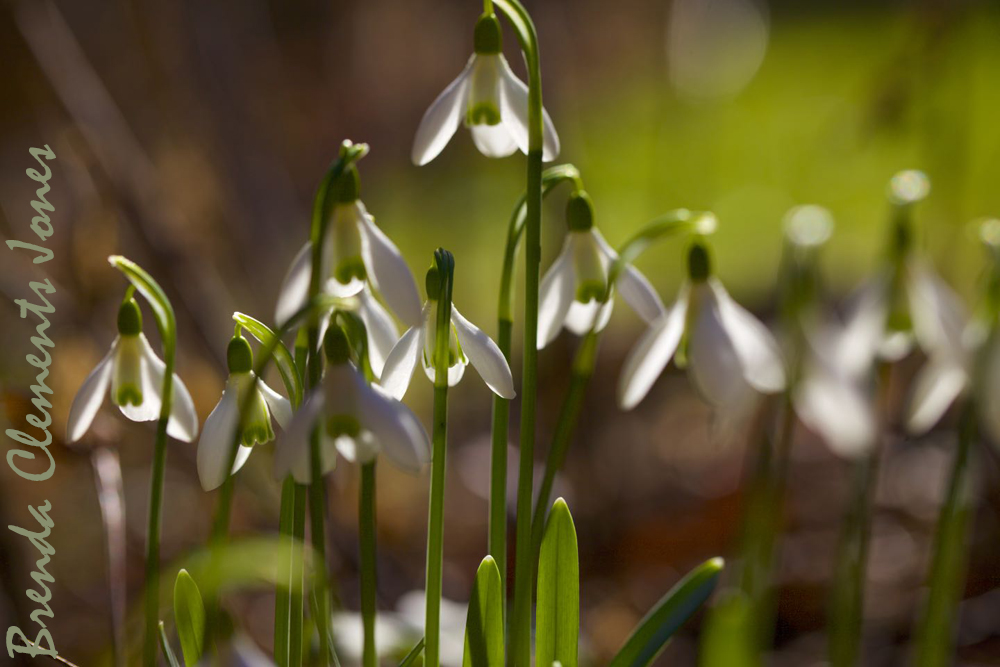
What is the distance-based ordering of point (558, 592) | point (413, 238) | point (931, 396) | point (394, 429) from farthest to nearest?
point (413, 238) → point (931, 396) → point (558, 592) → point (394, 429)

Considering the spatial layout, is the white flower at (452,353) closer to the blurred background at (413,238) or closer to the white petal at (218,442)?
the white petal at (218,442)

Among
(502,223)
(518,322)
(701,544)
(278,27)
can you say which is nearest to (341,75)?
(278,27)

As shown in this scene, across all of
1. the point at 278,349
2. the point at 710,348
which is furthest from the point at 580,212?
the point at 278,349

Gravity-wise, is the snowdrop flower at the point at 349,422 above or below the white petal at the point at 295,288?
below

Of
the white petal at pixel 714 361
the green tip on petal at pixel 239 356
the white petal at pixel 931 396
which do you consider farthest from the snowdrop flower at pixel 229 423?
the white petal at pixel 931 396

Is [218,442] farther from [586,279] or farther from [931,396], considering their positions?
[931,396]

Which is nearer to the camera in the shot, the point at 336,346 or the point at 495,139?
the point at 336,346
